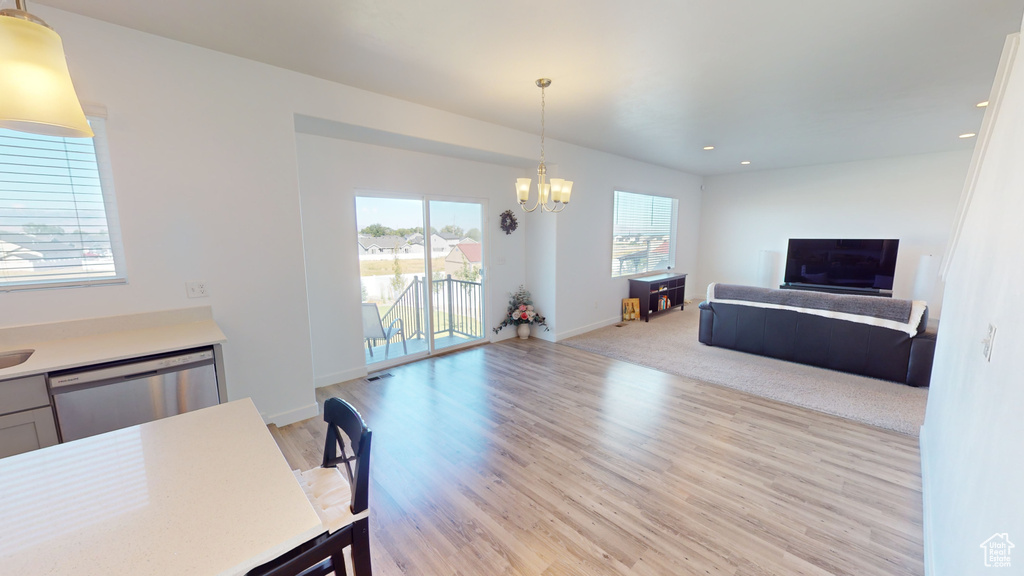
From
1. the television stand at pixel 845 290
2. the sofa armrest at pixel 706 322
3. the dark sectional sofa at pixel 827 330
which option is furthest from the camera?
the television stand at pixel 845 290

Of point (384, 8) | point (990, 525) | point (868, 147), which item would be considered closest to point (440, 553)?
point (990, 525)

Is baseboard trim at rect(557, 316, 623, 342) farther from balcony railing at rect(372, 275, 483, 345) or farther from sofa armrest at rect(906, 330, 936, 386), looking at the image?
sofa armrest at rect(906, 330, 936, 386)

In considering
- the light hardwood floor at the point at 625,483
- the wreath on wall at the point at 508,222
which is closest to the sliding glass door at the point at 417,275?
the wreath on wall at the point at 508,222

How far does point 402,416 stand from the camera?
3168 mm

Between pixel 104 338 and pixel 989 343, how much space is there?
418 cm

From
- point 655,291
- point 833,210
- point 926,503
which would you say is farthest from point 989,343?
point 833,210

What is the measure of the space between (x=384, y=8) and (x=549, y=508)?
115 inches

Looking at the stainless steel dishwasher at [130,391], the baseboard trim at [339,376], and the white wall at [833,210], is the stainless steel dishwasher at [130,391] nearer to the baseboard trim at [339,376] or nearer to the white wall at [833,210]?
the baseboard trim at [339,376]

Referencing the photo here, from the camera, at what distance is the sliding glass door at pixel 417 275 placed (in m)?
4.07

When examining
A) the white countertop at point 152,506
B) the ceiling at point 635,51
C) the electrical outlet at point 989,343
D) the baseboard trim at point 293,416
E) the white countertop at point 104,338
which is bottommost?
the baseboard trim at point 293,416

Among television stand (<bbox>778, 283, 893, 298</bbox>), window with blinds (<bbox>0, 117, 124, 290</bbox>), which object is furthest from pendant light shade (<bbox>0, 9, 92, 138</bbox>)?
television stand (<bbox>778, 283, 893, 298</bbox>)

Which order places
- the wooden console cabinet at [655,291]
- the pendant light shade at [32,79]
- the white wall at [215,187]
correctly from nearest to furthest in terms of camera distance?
the pendant light shade at [32,79], the white wall at [215,187], the wooden console cabinet at [655,291]

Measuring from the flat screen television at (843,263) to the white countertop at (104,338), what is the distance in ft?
27.2

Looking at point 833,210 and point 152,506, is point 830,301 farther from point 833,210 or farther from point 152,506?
point 152,506
